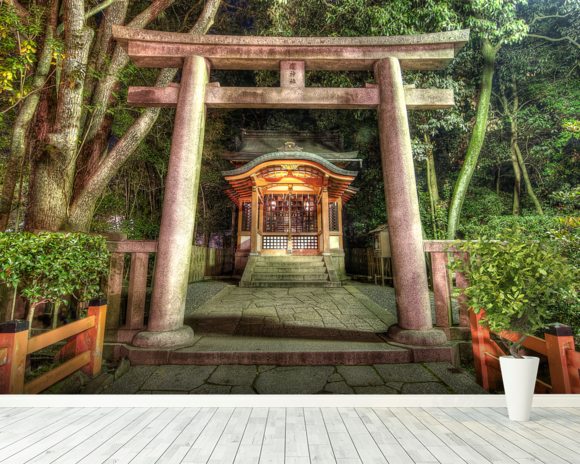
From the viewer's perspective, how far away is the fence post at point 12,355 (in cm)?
241

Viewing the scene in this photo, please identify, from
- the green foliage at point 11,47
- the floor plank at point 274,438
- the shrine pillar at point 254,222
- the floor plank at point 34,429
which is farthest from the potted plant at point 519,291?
the shrine pillar at point 254,222

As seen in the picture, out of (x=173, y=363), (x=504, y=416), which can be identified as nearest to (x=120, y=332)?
(x=173, y=363)

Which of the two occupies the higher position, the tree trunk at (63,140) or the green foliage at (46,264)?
the tree trunk at (63,140)

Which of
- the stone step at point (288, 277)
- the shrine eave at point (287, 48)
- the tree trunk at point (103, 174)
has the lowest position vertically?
the stone step at point (288, 277)

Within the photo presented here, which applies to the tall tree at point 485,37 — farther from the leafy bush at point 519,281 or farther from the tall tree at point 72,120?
the leafy bush at point 519,281

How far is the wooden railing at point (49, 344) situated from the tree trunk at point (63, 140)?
8.15 feet

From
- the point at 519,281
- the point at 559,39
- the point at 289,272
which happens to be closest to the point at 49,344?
the point at 519,281

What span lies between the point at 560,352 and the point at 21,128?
28.8ft

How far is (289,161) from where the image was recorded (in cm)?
1154

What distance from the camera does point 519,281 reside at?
86.9 inches

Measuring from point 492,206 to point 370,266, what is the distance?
7.76 meters

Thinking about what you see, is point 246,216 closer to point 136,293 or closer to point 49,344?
point 136,293

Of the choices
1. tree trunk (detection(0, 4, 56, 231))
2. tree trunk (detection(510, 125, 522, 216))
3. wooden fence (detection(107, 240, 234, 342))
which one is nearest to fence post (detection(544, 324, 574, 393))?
wooden fence (detection(107, 240, 234, 342))

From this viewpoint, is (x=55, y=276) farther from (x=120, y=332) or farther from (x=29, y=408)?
(x=29, y=408)
